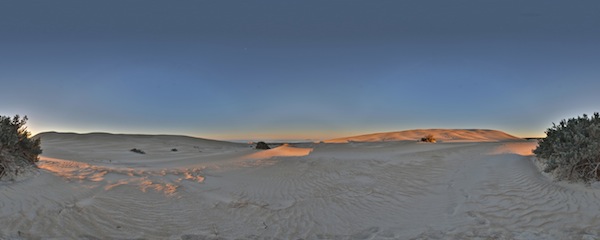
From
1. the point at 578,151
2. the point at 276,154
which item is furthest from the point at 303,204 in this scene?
the point at 276,154

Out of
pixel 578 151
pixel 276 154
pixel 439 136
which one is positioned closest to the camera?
pixel 578 151

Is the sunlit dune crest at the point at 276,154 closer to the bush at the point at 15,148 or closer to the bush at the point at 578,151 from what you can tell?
the bush at the point at 15,148

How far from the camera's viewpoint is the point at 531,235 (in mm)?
6227

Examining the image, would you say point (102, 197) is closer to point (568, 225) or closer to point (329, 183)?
point (329, 183)

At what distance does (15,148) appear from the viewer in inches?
365

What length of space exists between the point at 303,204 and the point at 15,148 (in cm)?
738

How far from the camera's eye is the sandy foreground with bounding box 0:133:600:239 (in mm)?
6535

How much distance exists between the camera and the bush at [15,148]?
8.30m

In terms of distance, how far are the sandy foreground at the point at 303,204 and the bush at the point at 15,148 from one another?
0.47 meters

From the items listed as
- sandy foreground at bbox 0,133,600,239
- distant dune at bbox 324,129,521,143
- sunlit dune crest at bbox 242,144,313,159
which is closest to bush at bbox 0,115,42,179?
sandy foreground at bbox 0,133,600,239

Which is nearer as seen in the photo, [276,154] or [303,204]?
[303,204]

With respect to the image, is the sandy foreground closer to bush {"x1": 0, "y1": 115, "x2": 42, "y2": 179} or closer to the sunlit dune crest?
bush {"x1": 0, "y1": 115, "x2": 42, "y2": 179}

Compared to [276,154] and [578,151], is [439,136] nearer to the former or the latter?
[276,154]

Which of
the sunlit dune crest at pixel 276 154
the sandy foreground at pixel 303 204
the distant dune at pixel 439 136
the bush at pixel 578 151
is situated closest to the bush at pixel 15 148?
the sandy foreground at pixel 303 204
